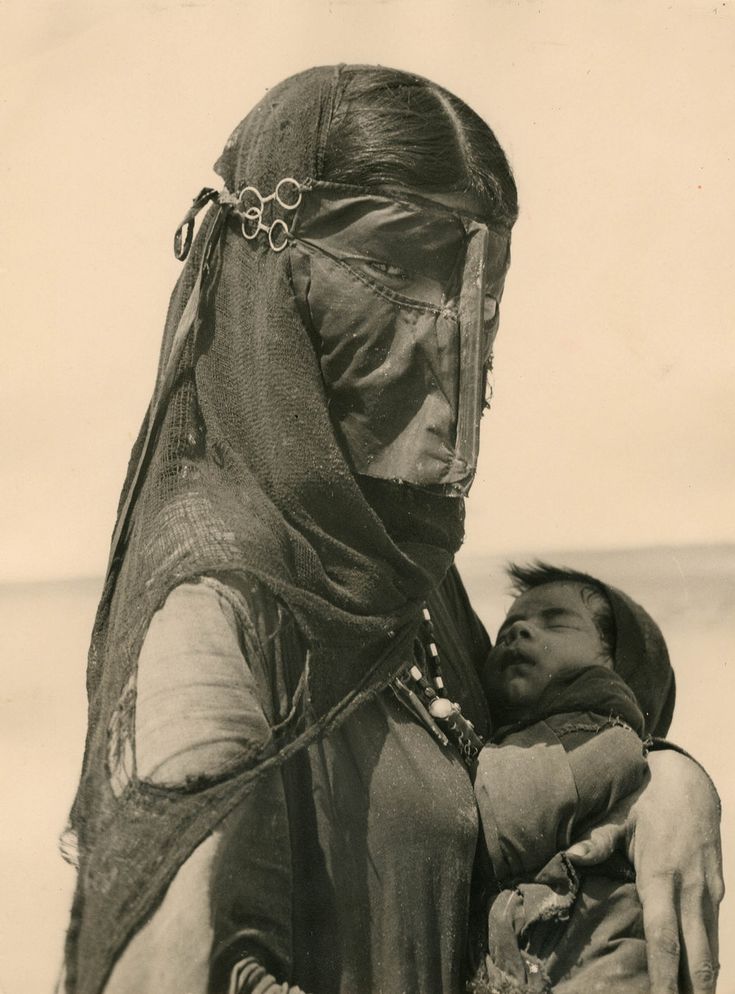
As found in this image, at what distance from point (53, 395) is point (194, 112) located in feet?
1.57

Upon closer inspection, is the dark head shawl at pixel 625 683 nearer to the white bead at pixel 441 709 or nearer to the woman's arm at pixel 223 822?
the white bead at pixel 441 709

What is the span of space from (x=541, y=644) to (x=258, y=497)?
0.53 metres

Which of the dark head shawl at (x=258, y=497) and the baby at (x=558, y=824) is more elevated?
the dark head shawl at (x=258, y=497)

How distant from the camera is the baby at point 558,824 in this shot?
197 cm

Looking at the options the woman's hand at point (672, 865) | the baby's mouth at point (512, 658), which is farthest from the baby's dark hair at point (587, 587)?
the woman's hand at point (672, 865)

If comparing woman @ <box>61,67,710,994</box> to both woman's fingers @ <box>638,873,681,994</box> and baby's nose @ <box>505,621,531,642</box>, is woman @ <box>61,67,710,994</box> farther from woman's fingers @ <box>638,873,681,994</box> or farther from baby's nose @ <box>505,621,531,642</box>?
baby's nose @ <box>505,621,531,642</box>

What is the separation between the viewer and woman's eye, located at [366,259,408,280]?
1.91 m

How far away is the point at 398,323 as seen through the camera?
75.9 inches

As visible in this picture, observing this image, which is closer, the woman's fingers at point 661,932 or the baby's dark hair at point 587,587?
the woman's fingers at point 661,932

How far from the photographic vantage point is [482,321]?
197 cm

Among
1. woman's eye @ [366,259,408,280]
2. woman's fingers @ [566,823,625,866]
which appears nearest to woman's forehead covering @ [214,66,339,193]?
woman's eye @ [366,259,408,280]

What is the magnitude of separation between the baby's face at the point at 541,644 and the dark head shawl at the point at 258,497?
0.88 ft

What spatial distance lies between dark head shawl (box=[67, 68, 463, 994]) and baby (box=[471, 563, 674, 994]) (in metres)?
0.21

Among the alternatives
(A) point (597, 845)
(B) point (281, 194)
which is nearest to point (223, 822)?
(A) point (597, 845)
